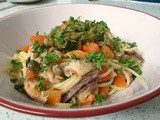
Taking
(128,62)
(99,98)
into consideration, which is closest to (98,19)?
(128,62)

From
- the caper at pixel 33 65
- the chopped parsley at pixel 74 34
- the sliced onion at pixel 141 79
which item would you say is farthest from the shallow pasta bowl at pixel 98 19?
the chopped parsley at pixel 74 34

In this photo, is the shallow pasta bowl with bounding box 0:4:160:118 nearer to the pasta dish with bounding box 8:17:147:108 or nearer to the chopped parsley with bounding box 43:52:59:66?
the pasta dish with bounding box 8:17:147:108

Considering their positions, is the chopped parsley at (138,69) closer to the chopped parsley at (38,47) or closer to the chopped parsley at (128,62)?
the chopped parsley at (128,62)

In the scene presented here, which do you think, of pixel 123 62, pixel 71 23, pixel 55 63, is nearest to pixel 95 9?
pixel 71 23

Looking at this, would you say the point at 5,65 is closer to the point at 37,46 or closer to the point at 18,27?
the point at 37,46

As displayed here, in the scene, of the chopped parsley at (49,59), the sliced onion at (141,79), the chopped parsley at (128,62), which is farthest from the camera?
the chopped parsley at (128,62)

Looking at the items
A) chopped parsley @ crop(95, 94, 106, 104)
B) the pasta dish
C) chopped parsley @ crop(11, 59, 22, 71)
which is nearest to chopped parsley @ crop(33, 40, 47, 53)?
the pasta dish
